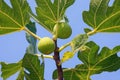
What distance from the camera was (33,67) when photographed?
2334 mm

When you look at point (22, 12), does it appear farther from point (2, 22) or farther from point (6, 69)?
point (6, 69)

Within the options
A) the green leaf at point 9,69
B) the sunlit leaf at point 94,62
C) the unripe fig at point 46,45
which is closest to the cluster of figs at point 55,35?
the unripe fig at point 46,45

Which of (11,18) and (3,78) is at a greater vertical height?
(11,18)

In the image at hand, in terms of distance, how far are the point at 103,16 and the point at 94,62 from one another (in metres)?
0.34

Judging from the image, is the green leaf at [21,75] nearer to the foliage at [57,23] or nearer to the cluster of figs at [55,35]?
the foliage at [57,23]

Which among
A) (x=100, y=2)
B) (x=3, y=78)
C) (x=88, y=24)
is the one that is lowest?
(x=3, y=78)

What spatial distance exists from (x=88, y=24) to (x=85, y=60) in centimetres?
29

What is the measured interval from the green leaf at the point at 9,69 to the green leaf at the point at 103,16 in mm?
606

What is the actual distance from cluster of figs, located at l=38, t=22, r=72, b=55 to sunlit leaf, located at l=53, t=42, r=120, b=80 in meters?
0.22

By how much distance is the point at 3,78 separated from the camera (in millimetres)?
2529

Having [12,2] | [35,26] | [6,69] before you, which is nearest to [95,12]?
[35,26]

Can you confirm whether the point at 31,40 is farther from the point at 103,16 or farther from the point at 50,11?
the point at 103,16

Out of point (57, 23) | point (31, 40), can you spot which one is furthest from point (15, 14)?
point (57, 23)

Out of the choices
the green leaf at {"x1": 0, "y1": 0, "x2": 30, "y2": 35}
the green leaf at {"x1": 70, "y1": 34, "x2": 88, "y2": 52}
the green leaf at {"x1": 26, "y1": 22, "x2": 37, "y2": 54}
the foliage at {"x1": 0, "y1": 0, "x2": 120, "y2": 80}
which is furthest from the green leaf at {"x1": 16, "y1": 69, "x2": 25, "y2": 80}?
the green leaf at {"x1": 70, "y1": 34, "x2": 88, "y2": 52}
